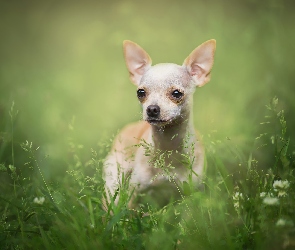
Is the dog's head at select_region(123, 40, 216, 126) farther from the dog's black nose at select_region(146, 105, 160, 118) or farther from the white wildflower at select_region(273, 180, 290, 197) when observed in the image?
the white wildflower at select_region(273, 180, 290, 197)

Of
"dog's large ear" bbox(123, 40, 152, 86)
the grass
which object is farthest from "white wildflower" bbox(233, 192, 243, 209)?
"dog's large ear" bbox(123, 40, 152, 86)

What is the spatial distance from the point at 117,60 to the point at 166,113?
2410mm

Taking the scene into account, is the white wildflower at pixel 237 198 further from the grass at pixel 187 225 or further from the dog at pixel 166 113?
the dog at pixel 166 113

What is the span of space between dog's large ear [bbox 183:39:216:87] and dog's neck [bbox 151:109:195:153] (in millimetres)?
225

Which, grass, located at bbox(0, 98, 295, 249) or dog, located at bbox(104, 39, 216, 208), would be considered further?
dog, located at bbox(104, 39, 216, 208)

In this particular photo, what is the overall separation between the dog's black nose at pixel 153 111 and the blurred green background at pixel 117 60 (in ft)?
2.97

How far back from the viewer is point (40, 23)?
4832 mm

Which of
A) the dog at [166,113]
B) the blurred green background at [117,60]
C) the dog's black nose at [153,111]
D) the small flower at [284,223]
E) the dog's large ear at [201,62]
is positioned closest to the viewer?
the small flower at [284,223]

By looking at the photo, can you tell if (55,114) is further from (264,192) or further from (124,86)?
(264,192)

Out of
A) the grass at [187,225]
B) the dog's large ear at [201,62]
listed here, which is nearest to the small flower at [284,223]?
the grass at [187,225]

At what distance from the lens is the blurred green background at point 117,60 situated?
342 centimetres

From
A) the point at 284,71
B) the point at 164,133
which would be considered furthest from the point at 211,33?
the point at 164,133

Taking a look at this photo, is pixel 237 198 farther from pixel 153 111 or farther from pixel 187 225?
pixel 153 111

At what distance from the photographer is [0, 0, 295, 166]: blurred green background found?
11.2ft
